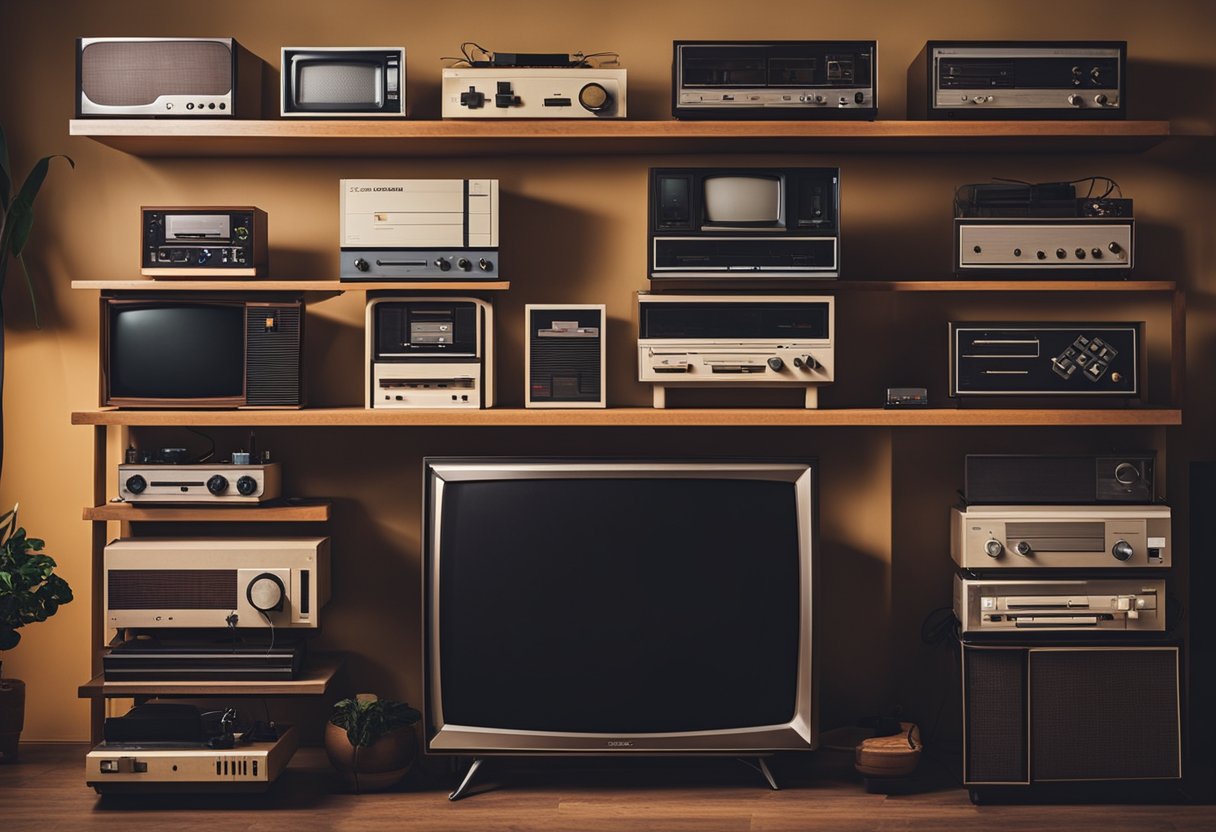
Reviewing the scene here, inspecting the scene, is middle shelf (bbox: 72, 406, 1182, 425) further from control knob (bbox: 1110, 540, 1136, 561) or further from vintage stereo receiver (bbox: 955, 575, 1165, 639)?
vintage stereo receiver (bbox: 955, 575, 1165, 639)

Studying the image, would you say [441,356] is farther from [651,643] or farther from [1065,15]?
[1065,15]

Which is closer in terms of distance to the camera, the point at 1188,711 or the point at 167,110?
the point at 167,110

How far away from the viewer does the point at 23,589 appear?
2719 millimetres

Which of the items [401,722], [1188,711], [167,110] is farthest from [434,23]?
[1188,711]

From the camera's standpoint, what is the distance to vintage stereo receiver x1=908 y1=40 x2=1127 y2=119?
2.76 m

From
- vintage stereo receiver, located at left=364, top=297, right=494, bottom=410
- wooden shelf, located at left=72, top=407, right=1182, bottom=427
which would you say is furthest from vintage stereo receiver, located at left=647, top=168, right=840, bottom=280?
vintage stereo receiver, located at left=364, top=297, right=494, bottom=410

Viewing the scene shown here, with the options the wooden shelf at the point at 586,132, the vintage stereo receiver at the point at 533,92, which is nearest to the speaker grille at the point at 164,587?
the wooden shelf at the point at 586,132

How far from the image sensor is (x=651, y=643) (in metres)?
2.76

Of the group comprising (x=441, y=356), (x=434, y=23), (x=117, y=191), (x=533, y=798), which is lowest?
(x=533, y=798)

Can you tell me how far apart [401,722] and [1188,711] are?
2.20 metres

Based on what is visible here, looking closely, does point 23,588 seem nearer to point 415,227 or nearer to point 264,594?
point 264,594

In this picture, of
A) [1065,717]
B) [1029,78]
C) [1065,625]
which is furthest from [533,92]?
[1065,717]

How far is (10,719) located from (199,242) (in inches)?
57.9

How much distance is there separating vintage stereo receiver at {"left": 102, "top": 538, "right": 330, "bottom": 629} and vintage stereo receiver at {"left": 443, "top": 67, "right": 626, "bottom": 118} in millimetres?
1268
